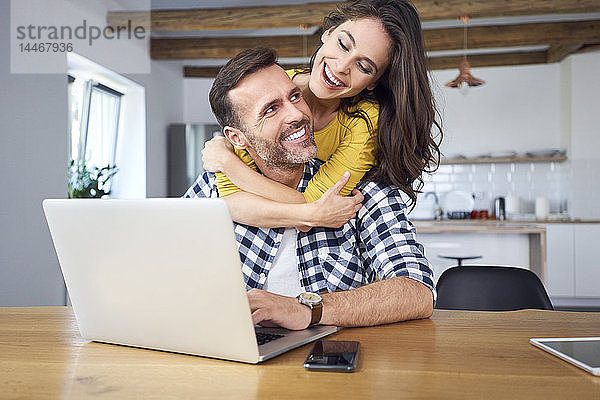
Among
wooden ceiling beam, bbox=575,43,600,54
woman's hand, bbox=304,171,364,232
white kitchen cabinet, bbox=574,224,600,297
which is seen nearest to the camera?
woman's hand, bbox=304,171,364,232

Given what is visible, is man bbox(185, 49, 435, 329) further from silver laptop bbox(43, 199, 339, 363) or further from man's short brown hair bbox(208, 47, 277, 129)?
silver laptop bbox(43, 199, 339, 363)

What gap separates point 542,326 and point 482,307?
2.83ft

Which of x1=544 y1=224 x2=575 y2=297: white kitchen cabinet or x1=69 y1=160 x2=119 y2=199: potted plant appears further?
x1=544 y1=224 x2=575 y2=297: white kitchen cabinet

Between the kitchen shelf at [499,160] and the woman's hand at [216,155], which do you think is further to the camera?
the kitchen shelf at [499,160]

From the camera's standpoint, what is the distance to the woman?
1.78 meters

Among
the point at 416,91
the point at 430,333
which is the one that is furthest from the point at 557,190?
the point at 430,333

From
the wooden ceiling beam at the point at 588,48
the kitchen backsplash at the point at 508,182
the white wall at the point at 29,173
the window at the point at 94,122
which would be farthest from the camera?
the kitchen backsplash at the point at 508,182

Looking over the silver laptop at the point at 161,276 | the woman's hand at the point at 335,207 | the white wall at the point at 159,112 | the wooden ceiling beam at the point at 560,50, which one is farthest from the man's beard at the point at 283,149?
the wooden ceiling beam at the point at 560,50

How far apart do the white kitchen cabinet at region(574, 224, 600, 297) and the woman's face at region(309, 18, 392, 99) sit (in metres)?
5.44

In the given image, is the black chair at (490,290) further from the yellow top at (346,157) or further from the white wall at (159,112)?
the white wall at (159,112)

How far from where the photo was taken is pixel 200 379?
0.99 m

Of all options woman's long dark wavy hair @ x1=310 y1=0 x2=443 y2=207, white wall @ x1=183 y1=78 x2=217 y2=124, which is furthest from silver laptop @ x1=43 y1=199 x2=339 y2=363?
white wall @ x1=183 y1=78 x2=217 y2=124

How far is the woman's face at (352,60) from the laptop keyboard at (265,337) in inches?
34.0

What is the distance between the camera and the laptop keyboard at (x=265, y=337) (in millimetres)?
1162
